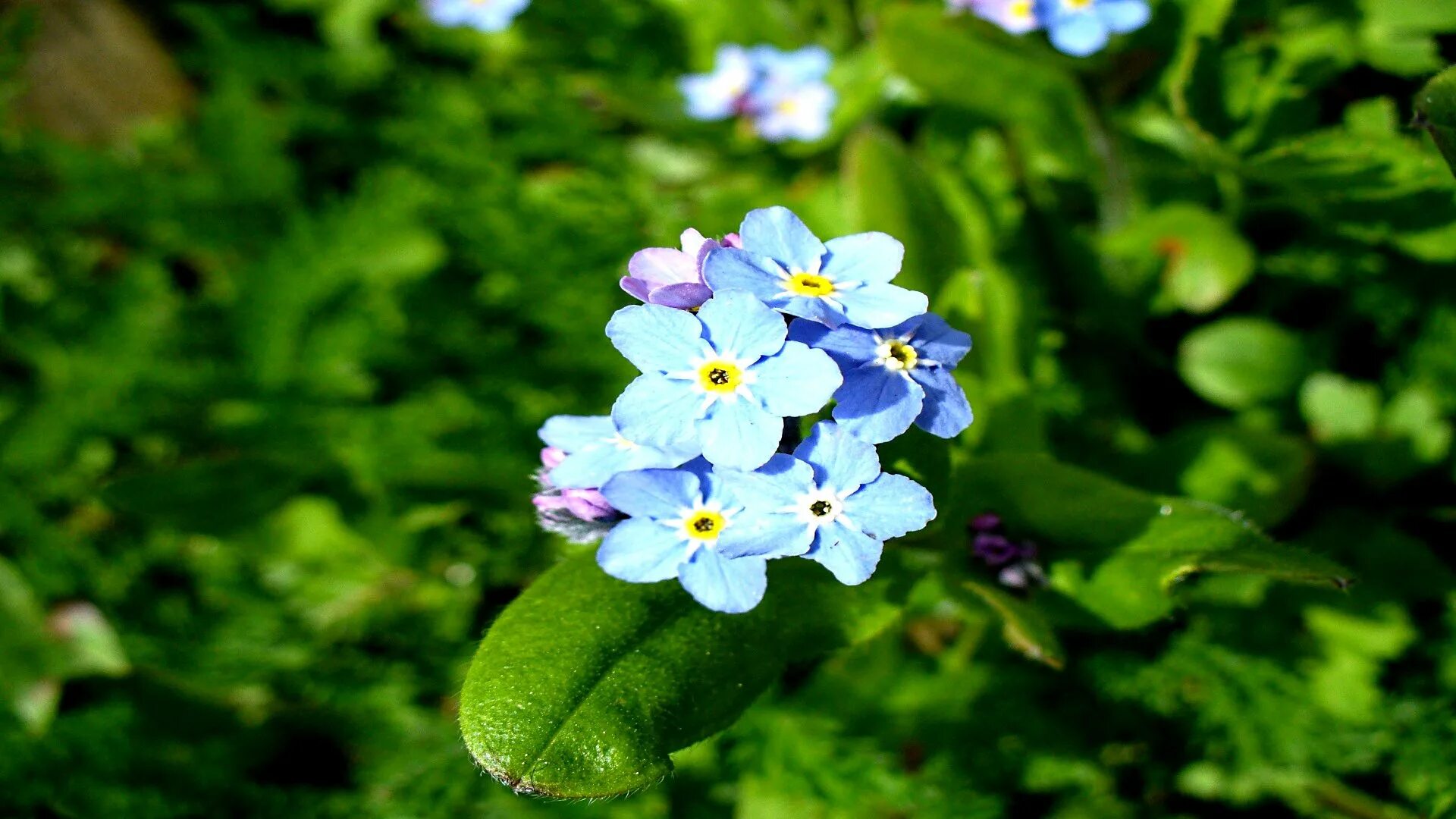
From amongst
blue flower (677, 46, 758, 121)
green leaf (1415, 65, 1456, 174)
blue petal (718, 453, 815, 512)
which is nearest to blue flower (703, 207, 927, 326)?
blue petal (718, 453, 815, 512)

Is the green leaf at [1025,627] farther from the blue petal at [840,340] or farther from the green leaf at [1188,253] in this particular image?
the green leaf at [1188,253]

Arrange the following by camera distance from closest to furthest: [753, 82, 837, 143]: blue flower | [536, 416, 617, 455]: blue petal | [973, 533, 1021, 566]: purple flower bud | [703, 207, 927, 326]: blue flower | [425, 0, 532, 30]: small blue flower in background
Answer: [703, 207, 927, 326]: blue flower < [536, 416, 617, 455]: blue petal < [973, 533, 1021, 566]: purple flower bud < [753, 82, 837, 143]: blue flower < [425, 0, 532, 30]: small blue flower in background

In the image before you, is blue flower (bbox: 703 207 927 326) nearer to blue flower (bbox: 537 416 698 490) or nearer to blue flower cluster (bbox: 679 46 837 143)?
blue flower (bbox: 537 416 698 490)

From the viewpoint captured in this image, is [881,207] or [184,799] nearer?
[881,207]

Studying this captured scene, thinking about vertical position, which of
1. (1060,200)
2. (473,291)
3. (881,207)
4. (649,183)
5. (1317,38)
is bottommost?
(473,291)

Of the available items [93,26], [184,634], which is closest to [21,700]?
[184,634]

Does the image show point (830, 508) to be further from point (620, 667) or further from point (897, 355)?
point (620, 667)

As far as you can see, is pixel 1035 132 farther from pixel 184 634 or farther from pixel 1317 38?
pixel 184 634

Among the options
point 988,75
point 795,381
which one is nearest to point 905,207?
point 988,75
